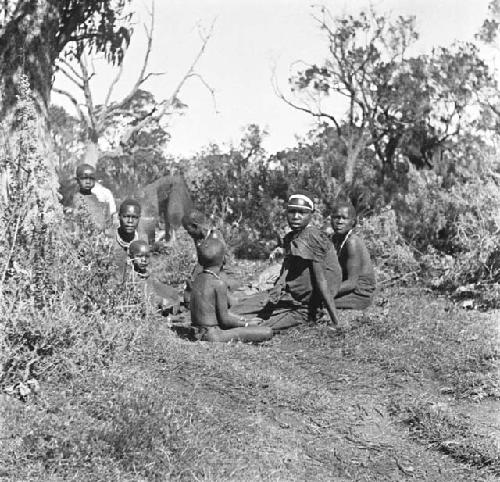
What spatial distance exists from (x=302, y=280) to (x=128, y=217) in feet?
6.24

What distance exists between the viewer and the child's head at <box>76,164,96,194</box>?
9391mm

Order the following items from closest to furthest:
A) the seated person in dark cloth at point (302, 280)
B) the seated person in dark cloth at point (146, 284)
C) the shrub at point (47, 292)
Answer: the shrub at point (47, 292) < the seated person in dark cloth at point (146, 284) < the seated person in dark cloth at point (302, 280)

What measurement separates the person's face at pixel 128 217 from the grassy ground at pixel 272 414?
1.78 metres

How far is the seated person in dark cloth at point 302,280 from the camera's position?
7266 millimetres

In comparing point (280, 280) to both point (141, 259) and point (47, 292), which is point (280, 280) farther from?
point (47, 292)

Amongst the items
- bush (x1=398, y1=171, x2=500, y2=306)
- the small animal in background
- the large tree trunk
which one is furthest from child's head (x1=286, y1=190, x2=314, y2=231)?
the small animal in background

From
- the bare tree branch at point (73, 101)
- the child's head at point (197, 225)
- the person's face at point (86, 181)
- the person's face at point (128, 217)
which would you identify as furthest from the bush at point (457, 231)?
the bare tree branch at point (73, 101)

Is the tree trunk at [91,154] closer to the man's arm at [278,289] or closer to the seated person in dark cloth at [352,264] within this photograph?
the seated person in dark cloth at [352,264]

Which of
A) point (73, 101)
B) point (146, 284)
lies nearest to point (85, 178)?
point (146, 284)

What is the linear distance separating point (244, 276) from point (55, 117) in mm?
26630

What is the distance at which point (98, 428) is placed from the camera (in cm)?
432

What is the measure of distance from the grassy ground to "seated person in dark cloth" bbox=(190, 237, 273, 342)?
0.66 feet

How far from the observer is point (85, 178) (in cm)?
941

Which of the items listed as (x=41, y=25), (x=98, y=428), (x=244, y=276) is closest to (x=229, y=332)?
(x=98, y=428)
